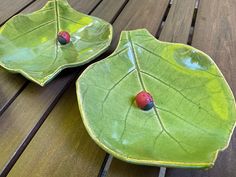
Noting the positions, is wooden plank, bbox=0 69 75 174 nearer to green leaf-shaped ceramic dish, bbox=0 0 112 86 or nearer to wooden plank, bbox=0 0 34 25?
green leaf-shaped ceramic dish, bbox=0 0 112 86

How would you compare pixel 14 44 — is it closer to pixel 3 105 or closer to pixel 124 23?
pixel 3 105

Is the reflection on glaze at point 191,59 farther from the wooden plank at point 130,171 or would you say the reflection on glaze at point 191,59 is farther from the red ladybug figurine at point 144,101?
the wooden plank at point 130,171

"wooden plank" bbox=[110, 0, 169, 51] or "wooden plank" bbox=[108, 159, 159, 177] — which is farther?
"wooden plank" bbox=[110, 0, 169, 51]

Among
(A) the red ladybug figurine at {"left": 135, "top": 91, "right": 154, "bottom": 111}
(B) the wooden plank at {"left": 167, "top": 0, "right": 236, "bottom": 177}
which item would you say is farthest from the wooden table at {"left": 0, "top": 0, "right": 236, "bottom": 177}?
(A) the red ladybug figurine at {"left": 135, "top": 91, "right": 154, "bottom": 111}

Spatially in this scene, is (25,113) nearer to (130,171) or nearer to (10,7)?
(130,171)

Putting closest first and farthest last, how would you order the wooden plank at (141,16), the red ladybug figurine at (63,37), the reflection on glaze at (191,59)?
the reflection on glaze at (191,59) < the red ladybug figurine at (63,37) < the wooden plank at (141,16)

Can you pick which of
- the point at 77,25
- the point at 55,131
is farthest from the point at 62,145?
the point at 77,25

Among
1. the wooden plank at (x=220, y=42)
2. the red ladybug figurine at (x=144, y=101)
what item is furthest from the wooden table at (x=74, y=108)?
the red ladybug figurine at (x=144, y=101)
